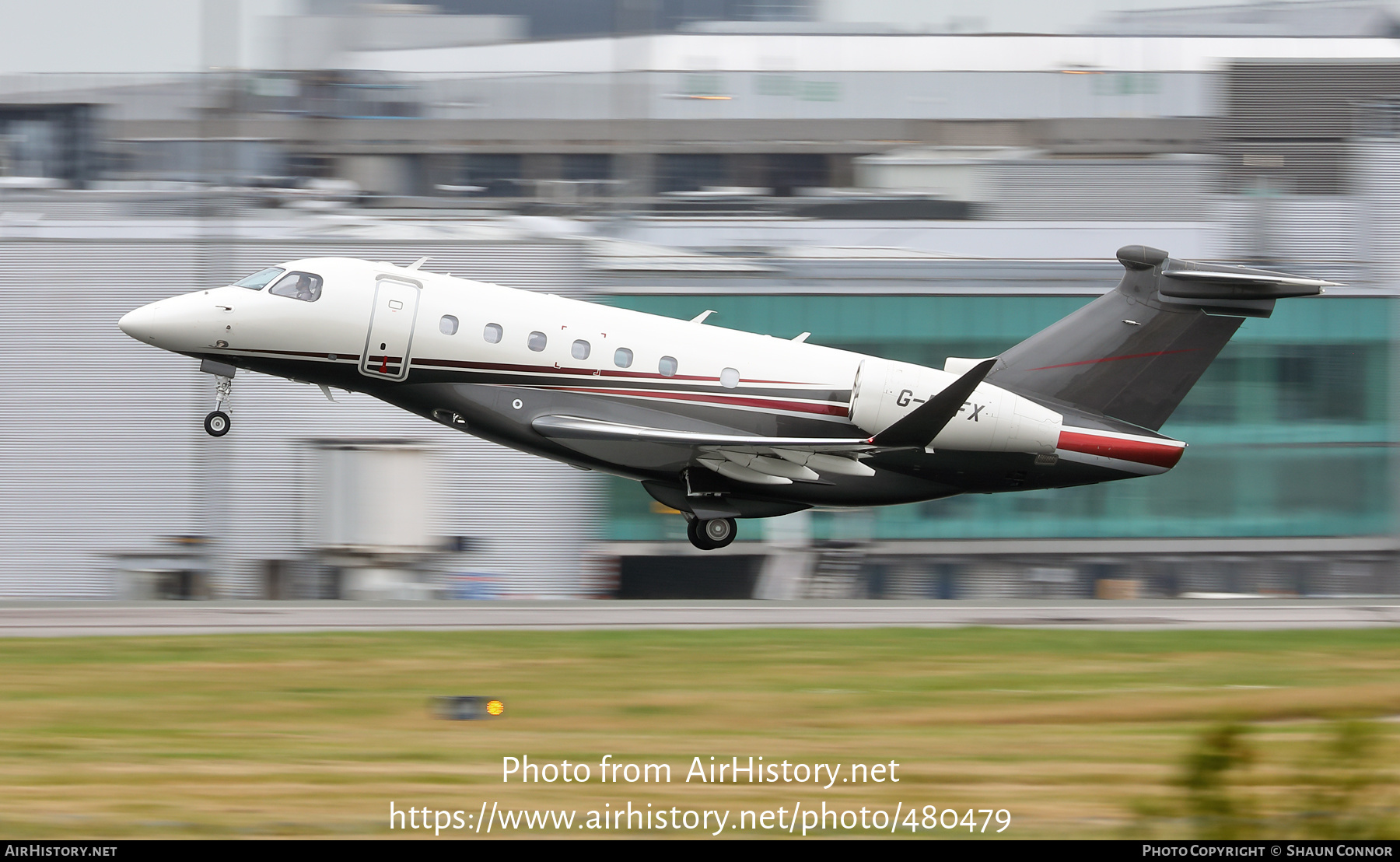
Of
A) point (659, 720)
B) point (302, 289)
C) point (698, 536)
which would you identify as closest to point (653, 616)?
point (698, 536)

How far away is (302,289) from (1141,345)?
14.0 metres

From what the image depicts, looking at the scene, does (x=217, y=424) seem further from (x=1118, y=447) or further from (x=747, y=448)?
(x=1118, y=447)

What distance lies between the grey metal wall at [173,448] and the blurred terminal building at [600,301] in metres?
0.06

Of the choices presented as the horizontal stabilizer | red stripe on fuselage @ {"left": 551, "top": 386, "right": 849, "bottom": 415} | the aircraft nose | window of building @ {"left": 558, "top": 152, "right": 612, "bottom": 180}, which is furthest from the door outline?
window of building @ {"left": 558, "top": 152, "right": 612, "bottom": 180}

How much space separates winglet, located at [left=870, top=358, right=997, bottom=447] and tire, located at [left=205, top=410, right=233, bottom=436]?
34.6ft

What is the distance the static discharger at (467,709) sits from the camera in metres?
15.2

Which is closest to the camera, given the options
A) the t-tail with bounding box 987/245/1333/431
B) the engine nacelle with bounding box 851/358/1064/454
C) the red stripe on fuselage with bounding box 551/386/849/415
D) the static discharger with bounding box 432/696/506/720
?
the static discharger with bounding box 432/696/506/720

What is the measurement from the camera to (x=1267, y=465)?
36.1m

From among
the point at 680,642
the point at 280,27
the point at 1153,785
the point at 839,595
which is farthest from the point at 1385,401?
the point at 280,27

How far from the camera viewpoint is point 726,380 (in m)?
24.1

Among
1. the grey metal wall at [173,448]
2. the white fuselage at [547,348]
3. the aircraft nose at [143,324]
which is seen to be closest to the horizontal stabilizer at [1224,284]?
the white fuselage at [547,348]

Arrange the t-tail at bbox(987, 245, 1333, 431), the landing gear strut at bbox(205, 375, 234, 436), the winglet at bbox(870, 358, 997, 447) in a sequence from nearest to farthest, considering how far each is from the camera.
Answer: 1. the winglet at bbox(870, 358, 997, 447)
2. the landing gear strut at bbox(205, 375, 234, 436)
3. the t-tail at bbox(987, 245, 1333, 431)

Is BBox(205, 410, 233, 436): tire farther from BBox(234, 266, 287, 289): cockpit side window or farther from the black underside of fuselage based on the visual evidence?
BBox(234, 266, 287, 289): cockpit side window

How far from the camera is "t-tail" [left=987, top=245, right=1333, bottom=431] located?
81.4ft
